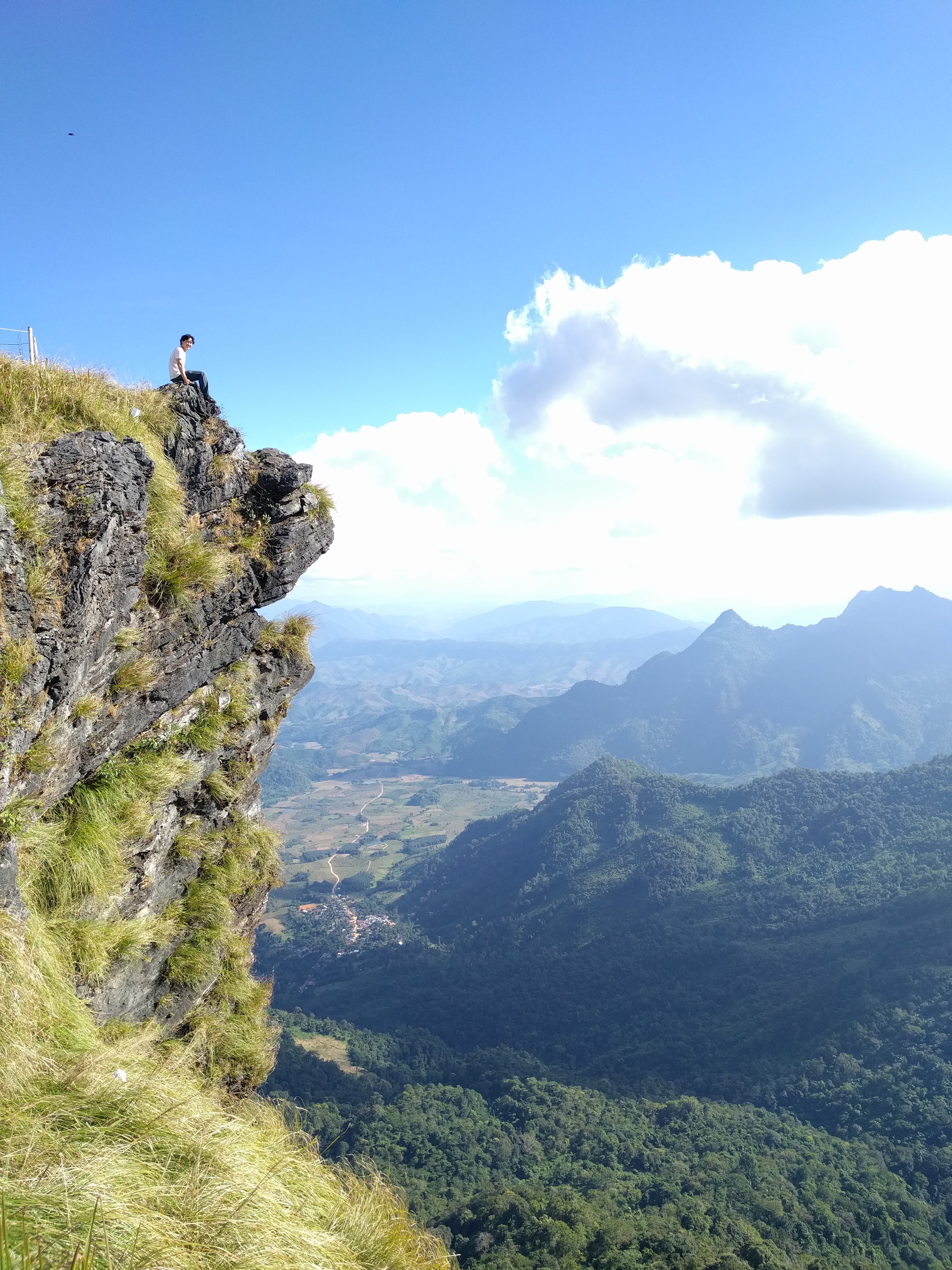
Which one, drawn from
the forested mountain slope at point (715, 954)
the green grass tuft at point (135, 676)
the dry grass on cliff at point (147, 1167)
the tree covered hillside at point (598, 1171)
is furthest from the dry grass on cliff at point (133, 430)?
the forested mountain slope at point (715, 954)

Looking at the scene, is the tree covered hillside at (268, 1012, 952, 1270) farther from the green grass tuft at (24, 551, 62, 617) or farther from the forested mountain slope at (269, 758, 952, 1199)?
the green grass tuft at (24, 551, 62, 617)

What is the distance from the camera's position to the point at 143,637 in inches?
299

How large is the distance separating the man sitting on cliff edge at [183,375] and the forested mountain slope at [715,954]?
73011 millimetres

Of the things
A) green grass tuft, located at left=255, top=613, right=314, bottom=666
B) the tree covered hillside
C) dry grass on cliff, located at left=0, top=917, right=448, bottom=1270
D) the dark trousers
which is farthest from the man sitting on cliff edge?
the tree covered hillside

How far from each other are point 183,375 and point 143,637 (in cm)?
470

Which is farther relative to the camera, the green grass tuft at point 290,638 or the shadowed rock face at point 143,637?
the green grass tuft at point 290,638

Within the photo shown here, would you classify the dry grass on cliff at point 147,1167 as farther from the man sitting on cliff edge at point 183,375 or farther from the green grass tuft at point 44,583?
the man sitting on cliff edge at point 183,375

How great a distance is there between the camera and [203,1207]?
12.2 ft

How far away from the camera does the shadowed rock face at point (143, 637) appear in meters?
5.79

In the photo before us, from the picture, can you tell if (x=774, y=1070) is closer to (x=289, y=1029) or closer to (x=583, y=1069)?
(x=583, y=1069)

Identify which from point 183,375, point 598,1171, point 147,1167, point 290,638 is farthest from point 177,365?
point 598,1171

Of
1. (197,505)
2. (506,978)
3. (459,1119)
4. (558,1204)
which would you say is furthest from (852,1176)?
(197,505)

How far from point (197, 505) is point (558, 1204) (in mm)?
49258

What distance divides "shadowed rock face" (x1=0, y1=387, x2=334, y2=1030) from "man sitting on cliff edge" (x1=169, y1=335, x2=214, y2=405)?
227 mm
